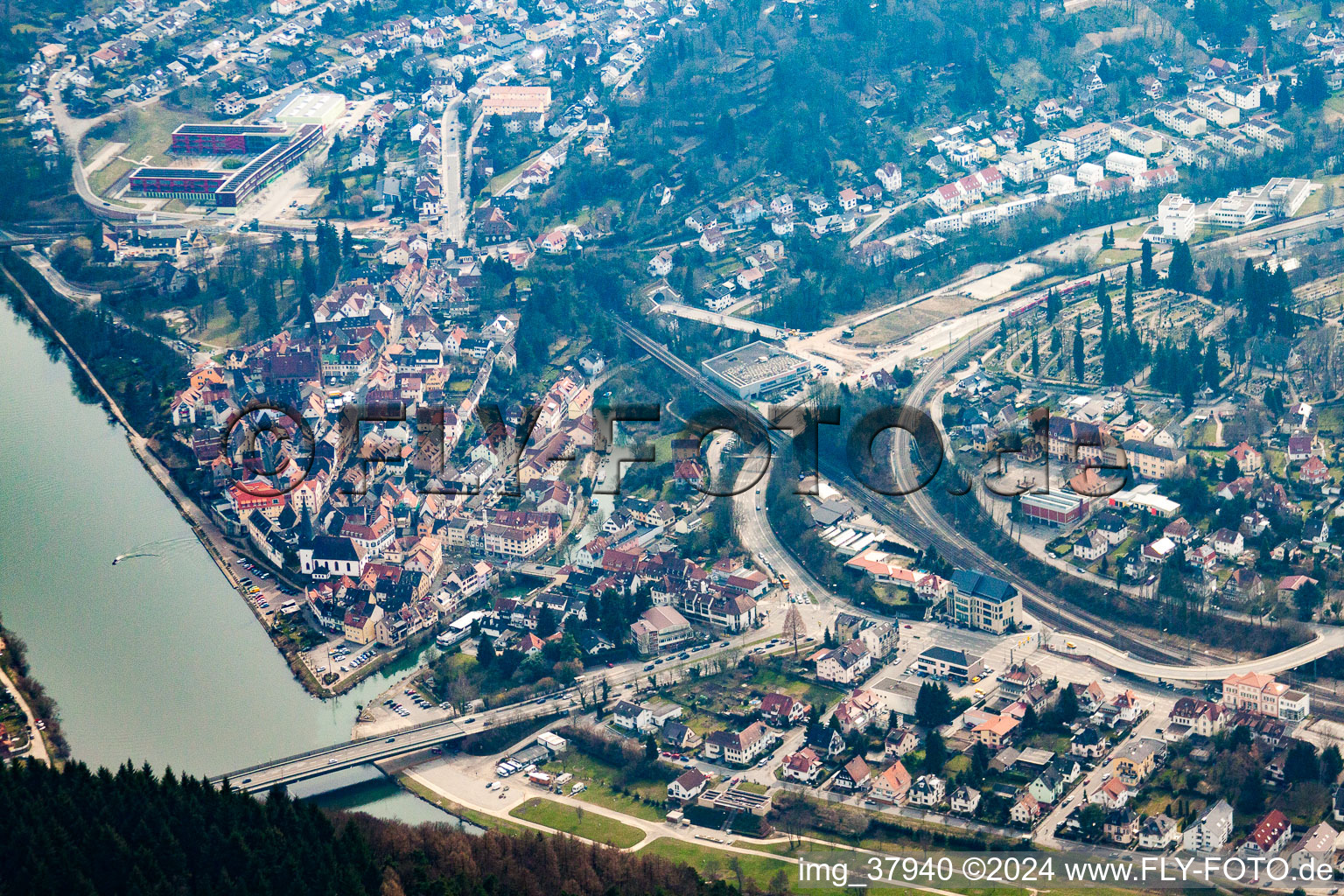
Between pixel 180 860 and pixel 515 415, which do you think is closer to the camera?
pixel 180 860

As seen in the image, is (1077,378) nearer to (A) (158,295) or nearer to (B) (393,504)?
(B) (393,504)

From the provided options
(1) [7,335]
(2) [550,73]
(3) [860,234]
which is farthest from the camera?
(2) [550,73]

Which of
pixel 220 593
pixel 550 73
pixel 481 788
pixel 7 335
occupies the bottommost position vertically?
pixel 481 788

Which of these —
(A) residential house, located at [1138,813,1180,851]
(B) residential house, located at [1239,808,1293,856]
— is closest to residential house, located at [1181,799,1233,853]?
(A) residential house, located at [1138,813,1180,851]

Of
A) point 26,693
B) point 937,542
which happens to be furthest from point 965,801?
point 26,693

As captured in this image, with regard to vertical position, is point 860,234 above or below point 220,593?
above

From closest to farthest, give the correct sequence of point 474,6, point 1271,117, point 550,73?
point 1271,117 → point 550,73 → point 474,6

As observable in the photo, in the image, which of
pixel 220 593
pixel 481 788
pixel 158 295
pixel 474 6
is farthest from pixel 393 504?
pixel 474 6

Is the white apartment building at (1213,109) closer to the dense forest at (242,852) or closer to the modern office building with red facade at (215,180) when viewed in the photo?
the modern office building with red facade at (215,180)
